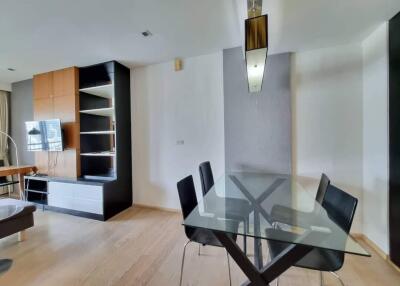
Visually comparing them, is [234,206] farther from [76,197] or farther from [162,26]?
[76,197]

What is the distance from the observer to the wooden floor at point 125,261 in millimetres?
1679

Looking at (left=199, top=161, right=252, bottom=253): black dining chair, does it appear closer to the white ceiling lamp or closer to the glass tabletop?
the glass tabletop

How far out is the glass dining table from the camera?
1077 mm

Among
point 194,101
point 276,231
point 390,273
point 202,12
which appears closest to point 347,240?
point 276,231

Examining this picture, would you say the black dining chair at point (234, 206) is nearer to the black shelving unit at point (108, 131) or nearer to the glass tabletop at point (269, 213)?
the glass tabletop at point (269, 213)

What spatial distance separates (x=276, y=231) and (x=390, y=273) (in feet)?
5.16

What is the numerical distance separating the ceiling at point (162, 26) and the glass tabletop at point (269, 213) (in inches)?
71.2

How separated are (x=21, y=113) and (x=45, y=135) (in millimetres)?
1657

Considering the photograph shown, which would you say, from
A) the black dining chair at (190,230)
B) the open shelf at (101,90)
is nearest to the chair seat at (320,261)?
the black dining chair at (190,230)

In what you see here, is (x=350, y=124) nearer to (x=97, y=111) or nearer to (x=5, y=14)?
(x=97, y=111)

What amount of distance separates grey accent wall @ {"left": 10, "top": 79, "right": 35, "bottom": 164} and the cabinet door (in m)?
0.68

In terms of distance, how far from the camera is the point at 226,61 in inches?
108

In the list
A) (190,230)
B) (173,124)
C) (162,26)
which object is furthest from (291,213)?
(162,26)

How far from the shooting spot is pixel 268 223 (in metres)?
1.56
